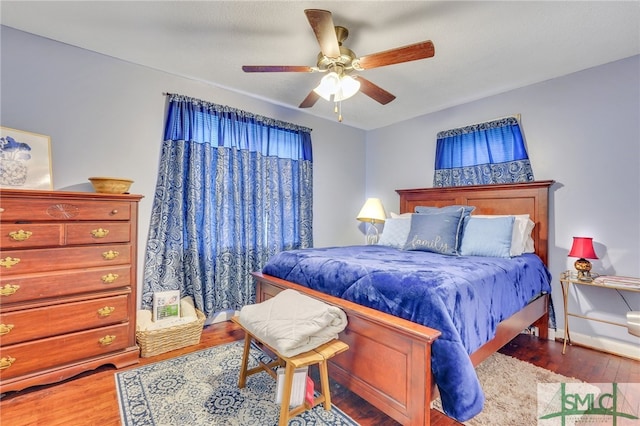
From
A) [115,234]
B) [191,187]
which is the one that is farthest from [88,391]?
[191,187]

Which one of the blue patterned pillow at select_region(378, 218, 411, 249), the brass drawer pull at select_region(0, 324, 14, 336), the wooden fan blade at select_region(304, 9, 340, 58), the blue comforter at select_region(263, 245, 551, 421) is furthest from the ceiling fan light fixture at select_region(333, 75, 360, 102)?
the brass drawer pull at select_region(0, 324, 14, 336)

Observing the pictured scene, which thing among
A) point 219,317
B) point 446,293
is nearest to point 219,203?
point 219,317

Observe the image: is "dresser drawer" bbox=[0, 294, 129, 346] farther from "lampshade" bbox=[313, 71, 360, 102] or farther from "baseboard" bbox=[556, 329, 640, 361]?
"baseboard" bbox=[556, 329, 640, 361]

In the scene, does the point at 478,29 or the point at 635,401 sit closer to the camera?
the point at 635,401

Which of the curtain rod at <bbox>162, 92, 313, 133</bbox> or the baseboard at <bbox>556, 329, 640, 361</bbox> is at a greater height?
the curtain rod at <bbox>162, 92, 313, 133</bbox>

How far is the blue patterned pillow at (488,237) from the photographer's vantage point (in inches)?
102

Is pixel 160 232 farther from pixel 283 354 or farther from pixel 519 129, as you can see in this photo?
pixel 519 129

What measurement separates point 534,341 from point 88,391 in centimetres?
361

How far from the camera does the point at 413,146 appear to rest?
4.10 metres

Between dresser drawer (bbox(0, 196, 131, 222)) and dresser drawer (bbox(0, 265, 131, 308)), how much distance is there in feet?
1.19

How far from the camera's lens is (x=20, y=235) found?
72.7 inches

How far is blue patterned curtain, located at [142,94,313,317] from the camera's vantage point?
2.79m

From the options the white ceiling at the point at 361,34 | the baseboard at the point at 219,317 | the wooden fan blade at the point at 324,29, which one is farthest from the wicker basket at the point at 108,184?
the wooden fan blade at the point at 324,29

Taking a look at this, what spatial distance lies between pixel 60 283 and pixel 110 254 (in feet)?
1.06
